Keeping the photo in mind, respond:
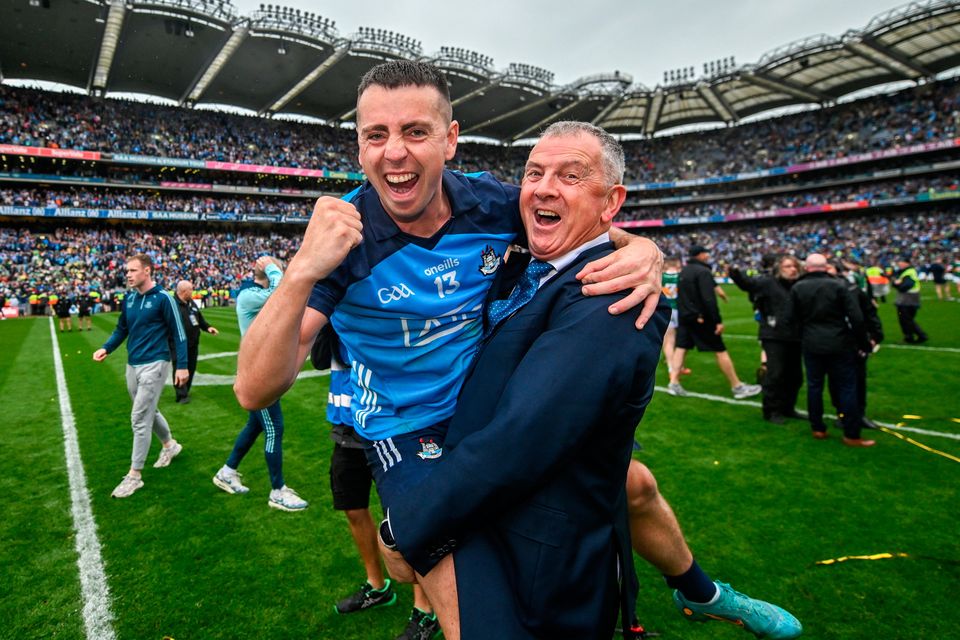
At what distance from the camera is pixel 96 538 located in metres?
4.62

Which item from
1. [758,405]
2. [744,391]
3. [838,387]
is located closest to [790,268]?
[838,387]

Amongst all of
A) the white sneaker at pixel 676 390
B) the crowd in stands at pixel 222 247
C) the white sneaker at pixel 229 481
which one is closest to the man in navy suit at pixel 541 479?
the white sneaker at pixel 229 481

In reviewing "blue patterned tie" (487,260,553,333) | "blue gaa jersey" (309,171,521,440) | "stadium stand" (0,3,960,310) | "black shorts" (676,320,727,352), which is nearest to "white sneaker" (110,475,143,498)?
"blue gaa jersey" (309,171,521,440)

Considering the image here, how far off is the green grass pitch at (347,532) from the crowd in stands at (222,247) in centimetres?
3010

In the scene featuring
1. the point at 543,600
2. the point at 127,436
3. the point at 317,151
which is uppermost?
the point at 317,151

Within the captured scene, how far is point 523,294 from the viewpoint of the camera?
2002 mm

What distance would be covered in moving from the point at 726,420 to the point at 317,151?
168 feet

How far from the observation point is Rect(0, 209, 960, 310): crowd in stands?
35031 mm

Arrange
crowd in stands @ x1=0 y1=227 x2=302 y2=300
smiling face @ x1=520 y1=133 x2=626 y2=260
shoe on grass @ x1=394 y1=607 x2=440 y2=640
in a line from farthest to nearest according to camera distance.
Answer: crowd in stands @ x1=0 y1=227 x2=302 y2=300 < shoe on grass @ x1=394 y1=607 x2=440 y2=640 < smiling face @ x1=520 y1=133 x2=626 y2=260

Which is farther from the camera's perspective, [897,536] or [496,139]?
[496,139]

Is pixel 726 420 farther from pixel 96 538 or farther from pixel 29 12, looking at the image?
pixel 29 12

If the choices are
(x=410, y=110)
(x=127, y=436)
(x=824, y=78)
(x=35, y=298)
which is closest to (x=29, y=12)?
(x=35, y=298)

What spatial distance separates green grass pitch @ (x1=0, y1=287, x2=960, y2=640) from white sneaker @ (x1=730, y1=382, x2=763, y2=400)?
60 cm

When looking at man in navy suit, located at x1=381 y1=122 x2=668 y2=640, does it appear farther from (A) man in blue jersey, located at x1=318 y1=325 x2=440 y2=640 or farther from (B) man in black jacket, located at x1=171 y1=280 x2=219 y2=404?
(B) man in black jacket, located at x1=171 y1=280 x2=219 y2=404
